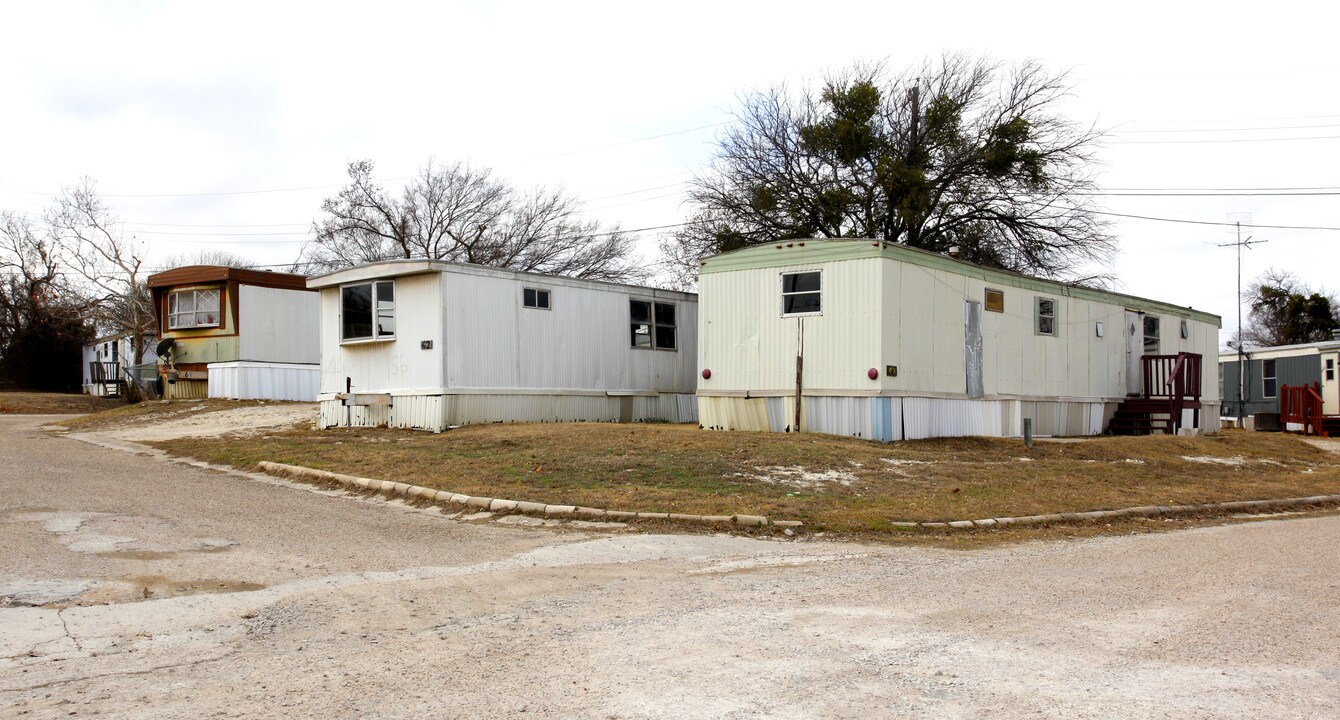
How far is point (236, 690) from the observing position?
15.0 ft

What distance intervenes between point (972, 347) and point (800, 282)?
350 centimetres

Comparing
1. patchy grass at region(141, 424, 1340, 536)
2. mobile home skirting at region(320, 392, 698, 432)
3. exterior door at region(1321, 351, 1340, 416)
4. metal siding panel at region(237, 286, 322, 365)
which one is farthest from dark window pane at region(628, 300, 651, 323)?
exterior door at region(1321, 351, 1340, 416)

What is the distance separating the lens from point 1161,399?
22.8 meters

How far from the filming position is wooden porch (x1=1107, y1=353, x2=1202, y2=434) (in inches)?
877

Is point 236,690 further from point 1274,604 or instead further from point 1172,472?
point 1172,472

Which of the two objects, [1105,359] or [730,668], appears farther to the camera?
[1105,359]

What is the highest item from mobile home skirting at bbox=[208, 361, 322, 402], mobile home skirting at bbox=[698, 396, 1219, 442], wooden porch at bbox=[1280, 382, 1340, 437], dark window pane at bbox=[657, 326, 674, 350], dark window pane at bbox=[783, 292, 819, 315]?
dark window pane at bbox=[783, 292, 819, 315]

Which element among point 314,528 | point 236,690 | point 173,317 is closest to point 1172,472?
point 314,528

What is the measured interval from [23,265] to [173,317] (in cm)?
1932

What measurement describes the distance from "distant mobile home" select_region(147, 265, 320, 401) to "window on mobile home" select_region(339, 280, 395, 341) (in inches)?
278

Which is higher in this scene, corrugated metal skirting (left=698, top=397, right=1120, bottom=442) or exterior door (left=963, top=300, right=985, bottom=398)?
exterior door (left=963, top=300, right=985, bottom=398)

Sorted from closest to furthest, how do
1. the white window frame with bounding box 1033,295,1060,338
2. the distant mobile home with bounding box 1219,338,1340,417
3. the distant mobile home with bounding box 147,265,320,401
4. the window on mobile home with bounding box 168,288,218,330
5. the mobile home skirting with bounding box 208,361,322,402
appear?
the white window frame with bounding box 1033,295,1060,338 → the mobile home skirting with bounding box 208,361,322,402 → the distant mobile home with bounding box 147,265,320,401 → the window on mobile home with bounding box 168,288,218,330 → the distant mobile home with bounding box 1219,338,1340,417

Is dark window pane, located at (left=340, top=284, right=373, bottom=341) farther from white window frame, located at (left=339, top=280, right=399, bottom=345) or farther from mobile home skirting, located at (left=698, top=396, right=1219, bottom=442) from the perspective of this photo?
mobile home skirting, located at (left=698, top=396, right=1219, bottom=442)

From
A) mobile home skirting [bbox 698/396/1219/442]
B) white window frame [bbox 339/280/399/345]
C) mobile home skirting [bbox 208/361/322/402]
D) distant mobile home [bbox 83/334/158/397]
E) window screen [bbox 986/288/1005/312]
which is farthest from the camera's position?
distant mobile home [bbox 83/334/158/397]
